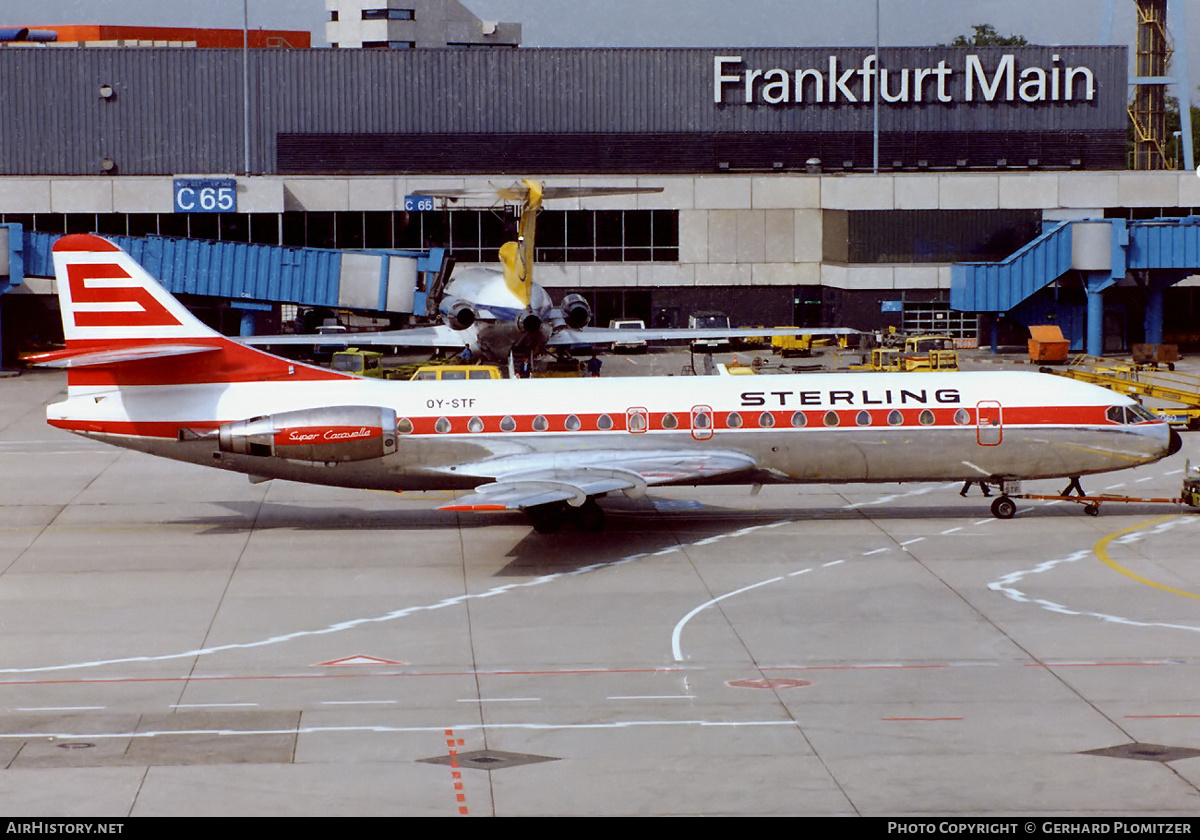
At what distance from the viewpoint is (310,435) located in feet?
112

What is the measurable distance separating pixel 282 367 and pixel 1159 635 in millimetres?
20318

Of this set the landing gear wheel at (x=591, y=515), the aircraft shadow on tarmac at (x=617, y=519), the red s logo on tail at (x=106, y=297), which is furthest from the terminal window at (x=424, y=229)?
the landing gear wheel at (x=591, y=515)

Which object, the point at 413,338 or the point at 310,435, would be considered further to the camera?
the point at 413,338

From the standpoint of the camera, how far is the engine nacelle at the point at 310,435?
1346 inches

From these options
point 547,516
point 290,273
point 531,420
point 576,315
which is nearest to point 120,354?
point 531,420

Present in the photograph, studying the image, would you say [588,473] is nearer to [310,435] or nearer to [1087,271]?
[310,435]

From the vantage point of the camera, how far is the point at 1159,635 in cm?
2642

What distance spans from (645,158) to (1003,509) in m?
59.0

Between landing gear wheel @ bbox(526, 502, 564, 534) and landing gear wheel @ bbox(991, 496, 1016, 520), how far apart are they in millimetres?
10784

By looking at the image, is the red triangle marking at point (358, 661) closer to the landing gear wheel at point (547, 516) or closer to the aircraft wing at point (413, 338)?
the landing gear wheel at point (547, 516)

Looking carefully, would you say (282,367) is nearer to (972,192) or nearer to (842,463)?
(842,463)

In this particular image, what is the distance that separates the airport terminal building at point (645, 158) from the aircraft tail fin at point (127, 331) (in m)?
48.8

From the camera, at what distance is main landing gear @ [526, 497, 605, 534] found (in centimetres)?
3506
